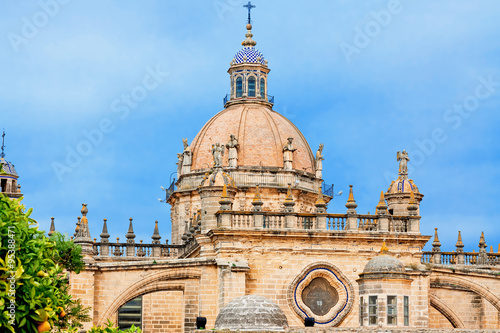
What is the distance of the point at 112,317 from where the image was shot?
39562 millimetres


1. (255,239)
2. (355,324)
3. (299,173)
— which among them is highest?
(299,173)

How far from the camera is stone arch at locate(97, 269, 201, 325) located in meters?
37.8

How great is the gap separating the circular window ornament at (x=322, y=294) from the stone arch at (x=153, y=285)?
3971 millimetres

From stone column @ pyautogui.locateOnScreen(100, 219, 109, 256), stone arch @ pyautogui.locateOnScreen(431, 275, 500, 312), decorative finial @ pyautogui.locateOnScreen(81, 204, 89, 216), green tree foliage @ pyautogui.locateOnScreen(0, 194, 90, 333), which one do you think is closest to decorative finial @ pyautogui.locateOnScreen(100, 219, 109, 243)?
stone column @ pyautogui.locateOnScreen(100, 219, 109, 256)

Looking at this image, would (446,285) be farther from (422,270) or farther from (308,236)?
(308,236)

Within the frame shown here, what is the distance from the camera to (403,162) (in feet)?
143

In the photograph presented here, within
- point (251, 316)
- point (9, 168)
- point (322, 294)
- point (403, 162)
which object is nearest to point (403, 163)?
point (403, 162)

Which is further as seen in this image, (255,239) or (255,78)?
(255,78)

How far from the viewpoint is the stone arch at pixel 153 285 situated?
124ft

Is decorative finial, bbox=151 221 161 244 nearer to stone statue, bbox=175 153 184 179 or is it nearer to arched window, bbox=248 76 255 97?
stone statue, bbox=175 153 184 179

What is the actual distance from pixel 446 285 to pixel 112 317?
1380 cm

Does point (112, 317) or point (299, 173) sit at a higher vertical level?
point (299, 173)

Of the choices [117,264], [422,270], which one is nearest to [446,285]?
[422,270]

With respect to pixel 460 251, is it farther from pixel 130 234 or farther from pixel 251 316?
pixel 251 316
